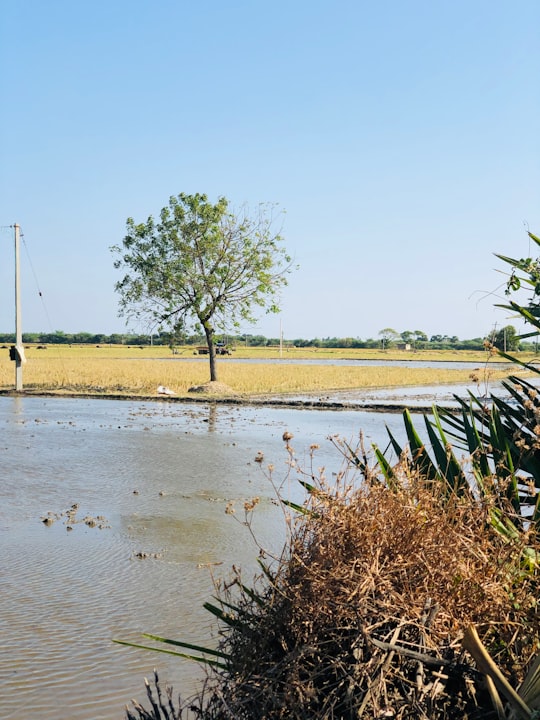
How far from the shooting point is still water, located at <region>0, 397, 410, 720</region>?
534 cm

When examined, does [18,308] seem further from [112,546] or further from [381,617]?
[381,617]

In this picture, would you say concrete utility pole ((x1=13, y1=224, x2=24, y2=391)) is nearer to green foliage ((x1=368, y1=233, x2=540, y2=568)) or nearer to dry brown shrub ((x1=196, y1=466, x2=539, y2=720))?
green foliage ((x1=368, y1=233, x2=540, y2=568))

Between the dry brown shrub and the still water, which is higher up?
the dry brown shrub

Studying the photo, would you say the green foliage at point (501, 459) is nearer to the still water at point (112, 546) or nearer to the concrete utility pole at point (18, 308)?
the still water at point (112, 546)

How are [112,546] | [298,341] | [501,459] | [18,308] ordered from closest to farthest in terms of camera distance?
[501,459], [112,546], [18,308], [298,341]

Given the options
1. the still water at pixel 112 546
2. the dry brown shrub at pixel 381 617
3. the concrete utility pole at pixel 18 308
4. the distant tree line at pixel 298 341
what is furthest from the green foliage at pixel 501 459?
the distant tree line at pixel 298 341

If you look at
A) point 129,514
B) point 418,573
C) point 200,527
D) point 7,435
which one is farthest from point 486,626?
point 7,435

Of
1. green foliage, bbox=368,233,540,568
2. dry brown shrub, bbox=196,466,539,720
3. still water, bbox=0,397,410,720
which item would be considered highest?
green foliage, bbox=368,233,540,568

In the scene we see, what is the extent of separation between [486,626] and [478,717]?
1.01 feet

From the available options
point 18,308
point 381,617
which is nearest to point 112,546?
point 381,617

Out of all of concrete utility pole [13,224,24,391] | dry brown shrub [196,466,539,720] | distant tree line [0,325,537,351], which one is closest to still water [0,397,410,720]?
dry brown shrub [196,466,539,720]

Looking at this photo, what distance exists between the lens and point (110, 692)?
5062 millimetres

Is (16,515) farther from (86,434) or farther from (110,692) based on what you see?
(86,434)

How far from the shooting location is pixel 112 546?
28.1ft
